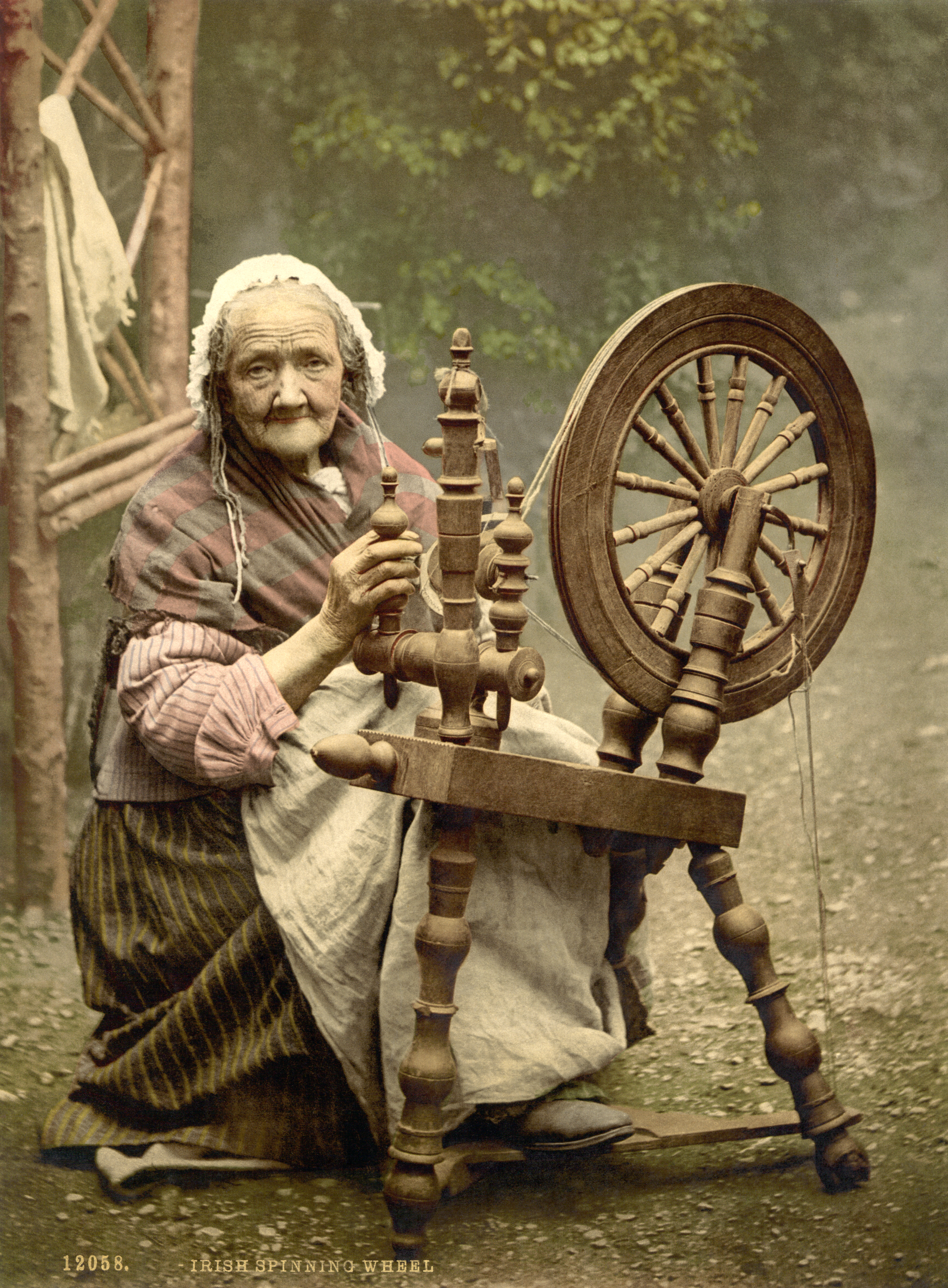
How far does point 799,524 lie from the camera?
2.13 meters

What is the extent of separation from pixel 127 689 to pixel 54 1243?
877 mm

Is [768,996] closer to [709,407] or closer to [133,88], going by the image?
[709,407]

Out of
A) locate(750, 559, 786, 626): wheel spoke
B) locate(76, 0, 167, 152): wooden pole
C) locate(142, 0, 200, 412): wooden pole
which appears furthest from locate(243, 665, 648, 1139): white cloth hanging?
locate(76, 0, 167, 152): wooden pole

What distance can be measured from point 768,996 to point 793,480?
0.79 m

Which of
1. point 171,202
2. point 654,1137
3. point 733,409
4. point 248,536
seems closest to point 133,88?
point 171,202

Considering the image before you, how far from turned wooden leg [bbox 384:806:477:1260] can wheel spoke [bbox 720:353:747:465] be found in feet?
2.16

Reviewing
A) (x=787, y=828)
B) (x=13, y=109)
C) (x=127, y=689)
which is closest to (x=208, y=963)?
(x=127, y=689)

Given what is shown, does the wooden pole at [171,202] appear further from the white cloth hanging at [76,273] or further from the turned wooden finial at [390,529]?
the turned wooden finial at [390,529]

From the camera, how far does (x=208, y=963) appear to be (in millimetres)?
2246

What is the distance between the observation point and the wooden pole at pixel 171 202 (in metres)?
2.42

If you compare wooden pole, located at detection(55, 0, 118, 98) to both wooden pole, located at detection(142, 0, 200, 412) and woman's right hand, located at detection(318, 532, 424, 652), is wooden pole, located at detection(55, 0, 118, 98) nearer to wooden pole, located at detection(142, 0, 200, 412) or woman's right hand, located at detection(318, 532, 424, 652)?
wooden pole, located at detection(142, 0, 200, 412)

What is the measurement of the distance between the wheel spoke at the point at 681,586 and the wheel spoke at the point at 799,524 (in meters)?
0.10

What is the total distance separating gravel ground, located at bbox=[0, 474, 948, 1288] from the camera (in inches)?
83.4

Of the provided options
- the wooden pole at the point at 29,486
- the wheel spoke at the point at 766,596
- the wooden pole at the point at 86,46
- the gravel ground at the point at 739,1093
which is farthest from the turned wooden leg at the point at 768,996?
the wooden pole at the point at 86,46
